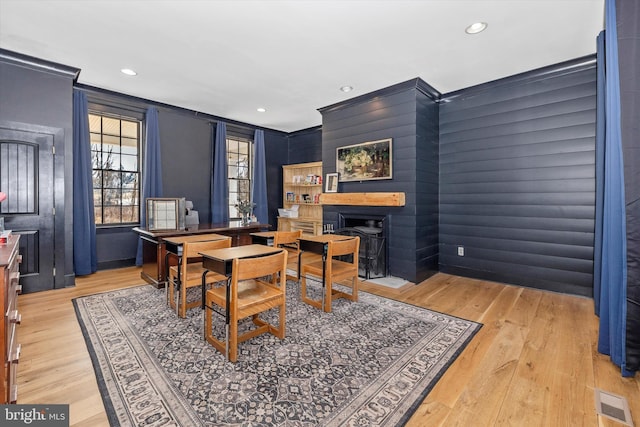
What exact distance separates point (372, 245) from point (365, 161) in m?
1.32

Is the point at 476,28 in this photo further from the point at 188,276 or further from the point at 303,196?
the point at 303,196

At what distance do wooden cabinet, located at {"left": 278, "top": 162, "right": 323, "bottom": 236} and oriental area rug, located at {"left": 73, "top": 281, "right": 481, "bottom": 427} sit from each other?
3.57 metres

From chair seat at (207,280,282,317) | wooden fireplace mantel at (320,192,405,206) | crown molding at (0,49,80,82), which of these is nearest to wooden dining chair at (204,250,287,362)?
chair seat at (207,280,282,317)

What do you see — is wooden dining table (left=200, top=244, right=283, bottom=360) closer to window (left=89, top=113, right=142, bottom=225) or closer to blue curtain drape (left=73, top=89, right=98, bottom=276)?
blue curtain drape (left=73, top=89, right=98, bottom=276)

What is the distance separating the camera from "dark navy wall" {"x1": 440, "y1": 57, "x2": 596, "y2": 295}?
3457 millimetres

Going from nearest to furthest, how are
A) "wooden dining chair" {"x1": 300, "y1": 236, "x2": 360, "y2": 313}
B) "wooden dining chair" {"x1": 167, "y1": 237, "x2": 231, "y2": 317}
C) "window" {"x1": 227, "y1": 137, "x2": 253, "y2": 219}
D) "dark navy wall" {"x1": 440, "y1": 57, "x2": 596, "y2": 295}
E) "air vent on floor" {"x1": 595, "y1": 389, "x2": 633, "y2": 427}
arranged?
1. "air vent on floor" {"x1": 595, "y1": 389, "x2": 633, "y2": 427}
2. "wooden dining chair" {"x1": 167, "y1": 237, "x2": 231, "y2": 317}
3. "wooden dining chair" {"x1": 300, "y1": 236, "x2": 360, "y2": 313}
4. "dark navy wall" {"x1": 440, "y1": 57, "x2": 596, "y2": 295}
5. "window" {"x1": 227, "y1": 137, "x2": 253, "y2": 219}

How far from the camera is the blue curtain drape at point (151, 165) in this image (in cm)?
477

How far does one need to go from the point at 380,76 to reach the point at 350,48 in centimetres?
83

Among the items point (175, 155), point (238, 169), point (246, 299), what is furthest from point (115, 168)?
point (246, 299)

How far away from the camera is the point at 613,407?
1.64 meters

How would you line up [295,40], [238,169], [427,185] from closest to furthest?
[295,40], [427,185], [238,169]

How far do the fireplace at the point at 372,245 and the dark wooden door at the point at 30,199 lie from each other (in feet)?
13.1

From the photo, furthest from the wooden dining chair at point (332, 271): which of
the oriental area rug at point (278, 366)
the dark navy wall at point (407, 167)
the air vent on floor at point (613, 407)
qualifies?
the air vent on floor at point (613, 407)

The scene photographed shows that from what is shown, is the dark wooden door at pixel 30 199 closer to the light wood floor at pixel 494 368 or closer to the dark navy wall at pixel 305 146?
the light wood floor at pixel 494 368
